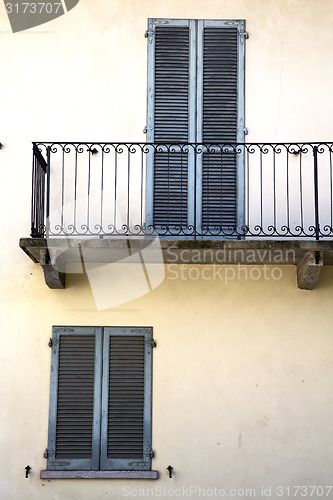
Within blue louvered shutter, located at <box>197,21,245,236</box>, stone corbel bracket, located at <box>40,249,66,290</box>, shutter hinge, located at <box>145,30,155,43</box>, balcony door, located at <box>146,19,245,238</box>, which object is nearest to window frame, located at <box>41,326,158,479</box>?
stone corbel bracket, located at <box>40,249,66,290</box>

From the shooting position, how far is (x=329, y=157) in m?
9.90

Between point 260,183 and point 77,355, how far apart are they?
307 cm

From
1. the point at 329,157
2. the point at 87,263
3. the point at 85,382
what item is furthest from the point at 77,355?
the point at 329,157

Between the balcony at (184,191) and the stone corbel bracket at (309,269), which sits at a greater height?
the balcony at (184,191)

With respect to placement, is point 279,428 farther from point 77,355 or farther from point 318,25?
point 318,25

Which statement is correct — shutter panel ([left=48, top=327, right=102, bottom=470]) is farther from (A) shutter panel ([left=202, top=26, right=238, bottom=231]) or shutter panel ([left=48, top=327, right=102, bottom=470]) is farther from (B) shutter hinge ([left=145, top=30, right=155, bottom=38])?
(B) shutter hinge ([left=145, top=30, right=155, bottom=38])

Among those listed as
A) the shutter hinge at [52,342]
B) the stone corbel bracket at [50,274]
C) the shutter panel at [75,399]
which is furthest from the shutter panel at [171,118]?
the shutter hinge at [52,342]

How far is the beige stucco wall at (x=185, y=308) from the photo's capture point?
922cm

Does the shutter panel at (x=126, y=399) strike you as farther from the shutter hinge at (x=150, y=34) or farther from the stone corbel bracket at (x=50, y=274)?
the shutter hinge at (x=150, y=34)

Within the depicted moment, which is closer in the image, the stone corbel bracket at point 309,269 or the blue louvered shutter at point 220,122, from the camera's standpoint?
the stone corbel bracket at point 309,269

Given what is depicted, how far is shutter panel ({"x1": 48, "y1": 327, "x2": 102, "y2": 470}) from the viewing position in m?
9.23

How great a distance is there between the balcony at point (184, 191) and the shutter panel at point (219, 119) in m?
0.01

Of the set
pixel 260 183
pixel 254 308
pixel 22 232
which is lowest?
pixel 254 308

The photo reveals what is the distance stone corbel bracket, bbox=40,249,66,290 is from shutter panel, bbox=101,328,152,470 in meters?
0.79
